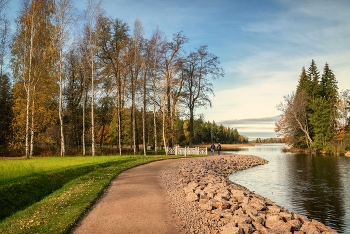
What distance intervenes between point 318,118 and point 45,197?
168ft

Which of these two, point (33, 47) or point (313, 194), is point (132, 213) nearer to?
point (313, 194)

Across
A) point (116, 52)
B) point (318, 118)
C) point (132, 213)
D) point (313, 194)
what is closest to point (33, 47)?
point (116, 52)

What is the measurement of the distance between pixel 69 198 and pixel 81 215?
209 centimetres

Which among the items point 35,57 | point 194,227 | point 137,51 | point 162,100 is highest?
point 137,51

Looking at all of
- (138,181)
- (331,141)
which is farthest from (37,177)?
(331,141)

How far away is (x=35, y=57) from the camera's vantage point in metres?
24.4

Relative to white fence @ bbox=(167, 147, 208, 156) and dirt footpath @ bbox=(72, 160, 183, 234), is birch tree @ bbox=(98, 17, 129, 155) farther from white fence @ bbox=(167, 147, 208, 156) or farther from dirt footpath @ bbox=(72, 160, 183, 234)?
dirt footpath @ bbox=(72, 160, 183, 234)

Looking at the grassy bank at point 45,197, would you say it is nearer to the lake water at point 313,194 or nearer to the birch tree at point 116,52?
the lake water at point 313,194

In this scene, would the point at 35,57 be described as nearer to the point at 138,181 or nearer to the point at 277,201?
the point at 138,181

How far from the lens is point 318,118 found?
51.6m

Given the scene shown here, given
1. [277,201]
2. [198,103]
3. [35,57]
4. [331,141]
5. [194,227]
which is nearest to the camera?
[194,227]

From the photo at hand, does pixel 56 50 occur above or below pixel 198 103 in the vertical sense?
above

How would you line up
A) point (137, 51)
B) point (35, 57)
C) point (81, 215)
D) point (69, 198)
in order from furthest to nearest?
point (137, 51) → point (35, 57) → point (69, 198) → point (81, 215)

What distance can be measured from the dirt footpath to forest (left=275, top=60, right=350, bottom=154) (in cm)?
4460
